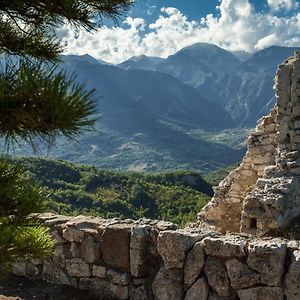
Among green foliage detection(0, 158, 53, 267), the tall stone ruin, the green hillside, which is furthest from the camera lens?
the green hillside

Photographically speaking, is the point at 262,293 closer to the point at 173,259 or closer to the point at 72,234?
the point at 173,259

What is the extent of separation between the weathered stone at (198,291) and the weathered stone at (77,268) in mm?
1536

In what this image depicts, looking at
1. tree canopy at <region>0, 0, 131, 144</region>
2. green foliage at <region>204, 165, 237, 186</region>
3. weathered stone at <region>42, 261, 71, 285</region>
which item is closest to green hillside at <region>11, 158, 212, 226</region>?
green foliage at <region>204, 165, 237, 186</region>

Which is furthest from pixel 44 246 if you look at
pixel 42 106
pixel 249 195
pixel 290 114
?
pixel 290 114

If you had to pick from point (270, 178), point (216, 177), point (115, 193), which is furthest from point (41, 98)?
point (216, 177)

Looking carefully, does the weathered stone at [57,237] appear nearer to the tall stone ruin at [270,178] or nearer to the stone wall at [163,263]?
the stone wall at [163,263]

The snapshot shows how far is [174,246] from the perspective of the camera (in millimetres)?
5637

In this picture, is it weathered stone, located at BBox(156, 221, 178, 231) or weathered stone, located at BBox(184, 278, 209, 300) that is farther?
weathered stone, located at BBox(156, 221, 178, 231)

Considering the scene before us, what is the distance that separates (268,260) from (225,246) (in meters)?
0.50

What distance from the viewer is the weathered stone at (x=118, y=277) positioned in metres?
5.95

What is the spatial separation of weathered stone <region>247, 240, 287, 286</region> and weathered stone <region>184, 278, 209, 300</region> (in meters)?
0.60

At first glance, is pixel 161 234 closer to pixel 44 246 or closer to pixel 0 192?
pixel 44 246

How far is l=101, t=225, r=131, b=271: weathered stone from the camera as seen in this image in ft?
19.9

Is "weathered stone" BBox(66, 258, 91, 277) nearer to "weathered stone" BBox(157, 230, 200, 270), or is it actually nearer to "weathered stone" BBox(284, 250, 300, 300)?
"weathered stone" BBox(157, 230, 200, 270)
